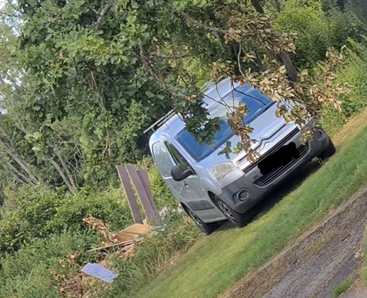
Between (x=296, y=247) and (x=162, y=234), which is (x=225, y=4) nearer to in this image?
(x=296, y=247)

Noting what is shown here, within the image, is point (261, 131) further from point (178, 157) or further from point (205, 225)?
point (205, 225)

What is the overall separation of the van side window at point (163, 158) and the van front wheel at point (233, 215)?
4.65 ft

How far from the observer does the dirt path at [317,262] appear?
6695 mm

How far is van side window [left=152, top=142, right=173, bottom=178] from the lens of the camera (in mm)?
13426

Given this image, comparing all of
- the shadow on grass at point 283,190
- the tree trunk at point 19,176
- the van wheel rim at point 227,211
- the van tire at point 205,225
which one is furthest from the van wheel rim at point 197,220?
the tree trunk at point 19,176

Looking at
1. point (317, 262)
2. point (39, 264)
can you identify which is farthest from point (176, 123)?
point (317, 262)

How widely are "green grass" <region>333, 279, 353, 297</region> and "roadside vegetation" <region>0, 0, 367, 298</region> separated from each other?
5.87 feet

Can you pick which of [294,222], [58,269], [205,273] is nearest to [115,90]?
[294,222]

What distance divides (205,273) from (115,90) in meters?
4.62

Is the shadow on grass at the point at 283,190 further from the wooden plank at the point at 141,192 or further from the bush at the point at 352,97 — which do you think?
the wooden plank at the point at 141,192

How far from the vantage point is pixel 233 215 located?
12117 mm

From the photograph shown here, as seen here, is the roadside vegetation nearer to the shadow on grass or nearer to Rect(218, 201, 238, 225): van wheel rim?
Rect(218, 201, 238, 225): van wheel rim

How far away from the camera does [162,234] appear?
1489 cm

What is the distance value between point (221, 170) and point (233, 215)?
77 centimetres
